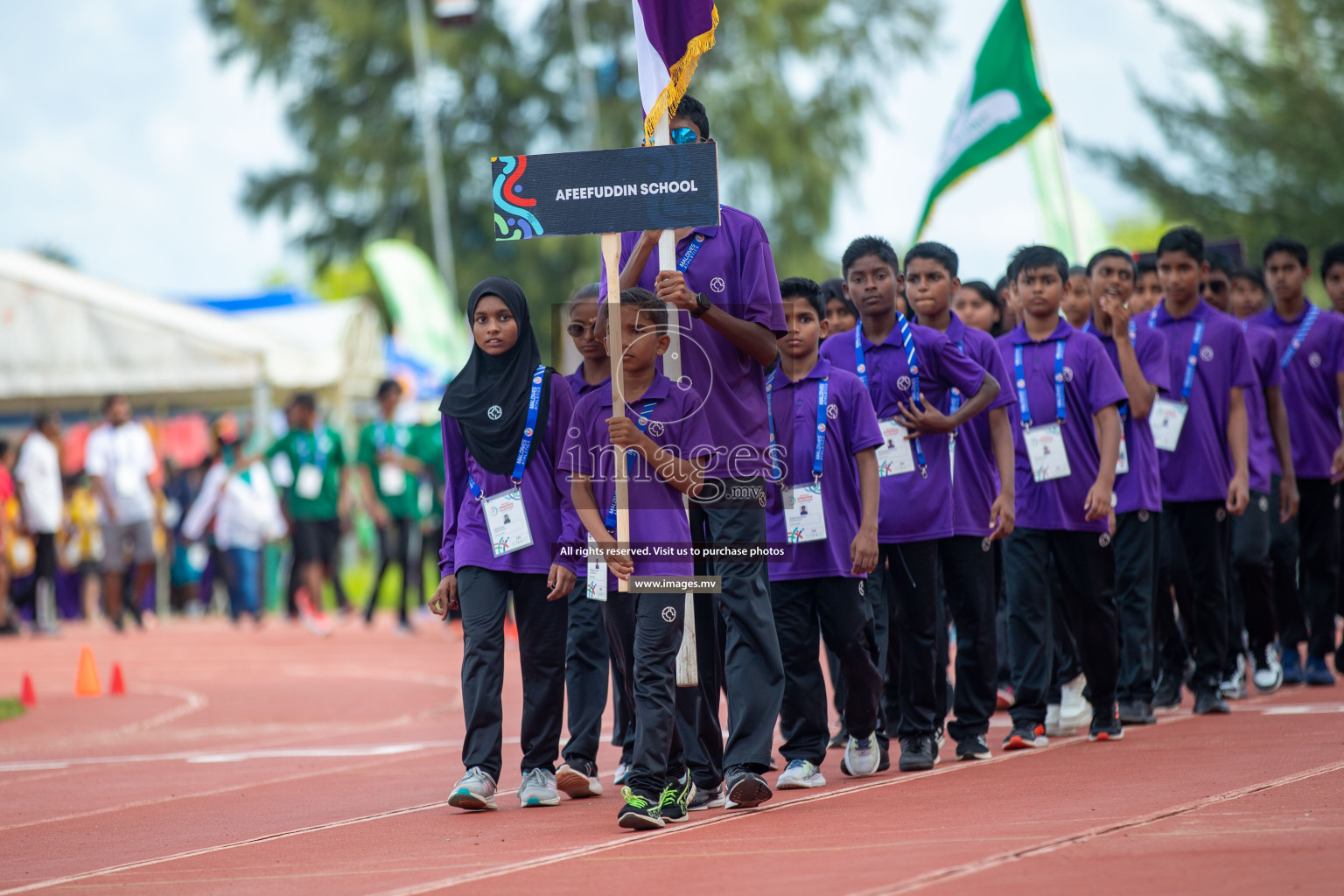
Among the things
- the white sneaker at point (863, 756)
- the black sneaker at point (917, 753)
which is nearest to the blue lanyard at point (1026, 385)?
the black sneaker at point (917, 753)

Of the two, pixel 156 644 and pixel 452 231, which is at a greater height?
pixel 452 231

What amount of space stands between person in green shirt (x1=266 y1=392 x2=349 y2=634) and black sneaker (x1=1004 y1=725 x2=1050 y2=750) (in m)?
12.4

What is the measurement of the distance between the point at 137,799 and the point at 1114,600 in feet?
15.5

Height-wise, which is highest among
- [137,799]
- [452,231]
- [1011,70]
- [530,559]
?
[452,231]

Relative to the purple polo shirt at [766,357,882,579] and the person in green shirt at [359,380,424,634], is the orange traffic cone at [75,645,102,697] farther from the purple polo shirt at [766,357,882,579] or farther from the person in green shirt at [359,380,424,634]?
the purple polo shirt at [766,357,882,579]

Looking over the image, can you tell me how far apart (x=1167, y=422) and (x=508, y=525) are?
422 cm

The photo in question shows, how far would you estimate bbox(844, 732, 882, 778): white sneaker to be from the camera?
723 centimetres

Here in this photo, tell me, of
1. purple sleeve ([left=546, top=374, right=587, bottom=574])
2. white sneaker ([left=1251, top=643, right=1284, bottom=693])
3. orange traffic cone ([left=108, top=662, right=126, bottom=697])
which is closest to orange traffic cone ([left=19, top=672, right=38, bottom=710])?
orange traffic cone ([left=108, top=662, right=126, bottom=697])

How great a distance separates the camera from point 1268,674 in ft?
33.0

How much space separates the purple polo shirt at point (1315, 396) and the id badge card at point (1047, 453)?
2864 mm

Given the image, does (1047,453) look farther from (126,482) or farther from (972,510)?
(126,482)

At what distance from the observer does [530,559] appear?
6.98m

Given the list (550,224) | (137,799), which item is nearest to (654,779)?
(550,224)

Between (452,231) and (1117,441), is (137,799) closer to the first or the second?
(1117,441)
